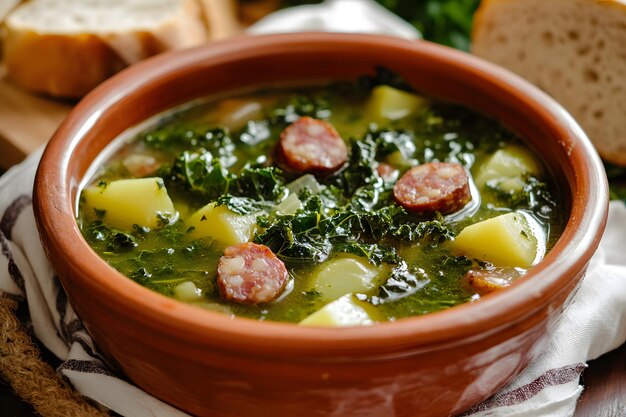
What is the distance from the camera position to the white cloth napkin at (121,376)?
2.37m

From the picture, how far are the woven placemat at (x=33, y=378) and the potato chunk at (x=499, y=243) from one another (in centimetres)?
124

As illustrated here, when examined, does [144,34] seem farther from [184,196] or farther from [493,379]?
[493,379]

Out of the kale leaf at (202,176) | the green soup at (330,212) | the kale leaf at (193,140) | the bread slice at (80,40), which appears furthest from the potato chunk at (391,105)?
the bread slice at (80,40)

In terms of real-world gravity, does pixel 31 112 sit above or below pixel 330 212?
below

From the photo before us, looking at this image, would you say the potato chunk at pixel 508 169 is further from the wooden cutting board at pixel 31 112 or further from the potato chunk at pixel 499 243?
the wooden cutting board at pixel 31 112

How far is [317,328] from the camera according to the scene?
1938mm

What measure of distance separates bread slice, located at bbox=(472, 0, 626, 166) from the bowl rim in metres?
0.66

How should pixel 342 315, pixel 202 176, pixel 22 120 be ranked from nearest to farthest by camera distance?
pixel 342 315, pixel 202 176, pixel 22 120

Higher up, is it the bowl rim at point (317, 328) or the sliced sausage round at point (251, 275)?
the bowl rim at point (317, 328)

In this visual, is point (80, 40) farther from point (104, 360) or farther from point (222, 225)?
point (104, 360)

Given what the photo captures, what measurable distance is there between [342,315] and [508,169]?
1088 millimetres

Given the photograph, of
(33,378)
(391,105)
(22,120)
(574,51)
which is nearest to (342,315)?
(33,378)

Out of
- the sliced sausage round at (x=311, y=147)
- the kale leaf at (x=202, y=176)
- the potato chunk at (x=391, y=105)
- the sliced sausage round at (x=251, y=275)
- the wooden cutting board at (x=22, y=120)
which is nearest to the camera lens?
the sliced sausage round at (x=251, y=275)

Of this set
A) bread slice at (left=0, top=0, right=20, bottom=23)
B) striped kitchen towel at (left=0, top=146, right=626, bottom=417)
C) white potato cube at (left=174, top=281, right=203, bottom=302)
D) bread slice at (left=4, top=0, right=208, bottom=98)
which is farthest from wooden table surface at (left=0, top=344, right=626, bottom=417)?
bread slice at (left=0, top=0, right=20, bottom=23)
